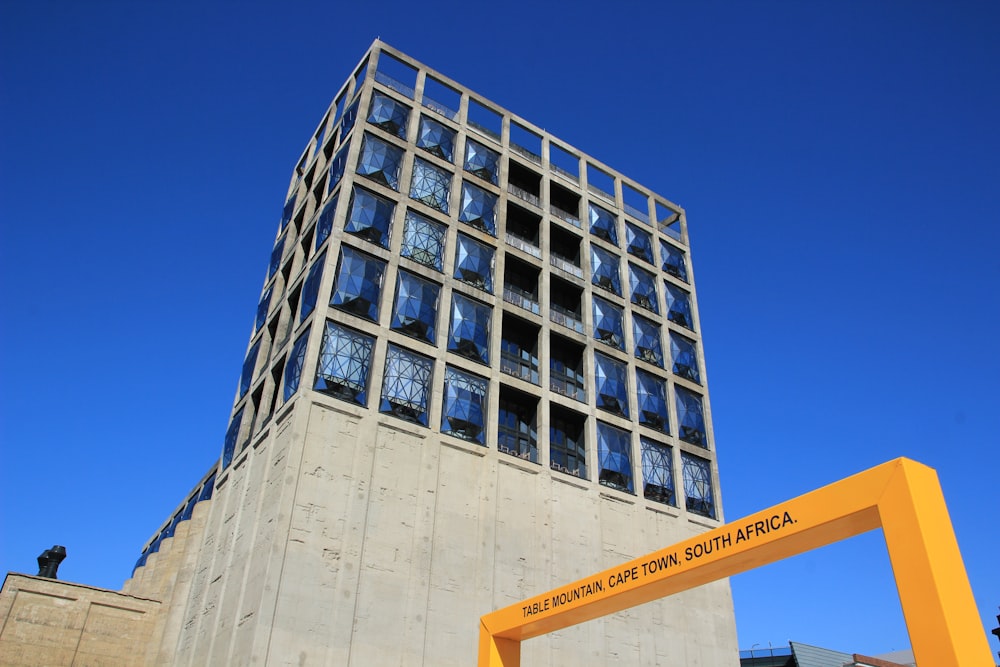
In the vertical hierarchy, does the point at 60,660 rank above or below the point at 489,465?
below

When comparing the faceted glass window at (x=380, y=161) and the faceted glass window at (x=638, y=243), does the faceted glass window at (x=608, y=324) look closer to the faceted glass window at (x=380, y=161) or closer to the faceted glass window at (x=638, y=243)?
the faceted glass window at (x=638, y=243)

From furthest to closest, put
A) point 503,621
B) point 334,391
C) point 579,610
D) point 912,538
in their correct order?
point 334,391 < point 503,621 < point 579,610 < point 912,538

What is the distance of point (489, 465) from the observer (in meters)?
33.8

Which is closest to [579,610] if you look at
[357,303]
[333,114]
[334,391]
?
[334,391]

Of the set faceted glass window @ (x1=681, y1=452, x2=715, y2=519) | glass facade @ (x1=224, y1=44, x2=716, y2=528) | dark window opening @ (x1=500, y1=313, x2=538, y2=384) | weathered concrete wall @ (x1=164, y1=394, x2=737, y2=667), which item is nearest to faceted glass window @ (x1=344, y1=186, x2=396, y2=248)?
glass facade @ (x1=224, y1=44, x2=716, y2=528)

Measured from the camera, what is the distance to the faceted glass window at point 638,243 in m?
48.1

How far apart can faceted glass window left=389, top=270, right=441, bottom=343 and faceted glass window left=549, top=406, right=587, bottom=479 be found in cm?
761

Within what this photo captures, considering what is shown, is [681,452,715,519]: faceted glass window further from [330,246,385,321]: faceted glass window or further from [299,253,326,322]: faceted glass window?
[299,253,326,322]: faceted glass window

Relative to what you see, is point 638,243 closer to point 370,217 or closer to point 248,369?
point 370,217

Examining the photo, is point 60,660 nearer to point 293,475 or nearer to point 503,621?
point 293,475

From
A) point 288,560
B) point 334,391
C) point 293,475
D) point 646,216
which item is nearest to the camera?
point 288,560

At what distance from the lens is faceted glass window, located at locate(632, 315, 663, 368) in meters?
43.8

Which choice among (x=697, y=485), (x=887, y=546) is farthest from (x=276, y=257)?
(x=887, y=546)

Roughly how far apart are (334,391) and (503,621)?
1680 centimetres
